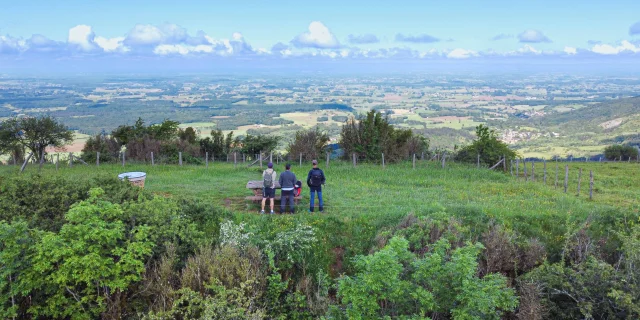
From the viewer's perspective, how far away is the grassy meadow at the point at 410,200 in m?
10.4

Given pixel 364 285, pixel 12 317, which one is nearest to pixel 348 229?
pixel 364 285

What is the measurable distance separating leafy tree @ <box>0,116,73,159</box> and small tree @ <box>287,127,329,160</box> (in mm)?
20637

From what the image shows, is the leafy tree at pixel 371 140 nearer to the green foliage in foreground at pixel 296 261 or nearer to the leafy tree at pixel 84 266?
the green foliage in foreground at pixel 296 261

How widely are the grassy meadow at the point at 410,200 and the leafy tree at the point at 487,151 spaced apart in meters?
5.93

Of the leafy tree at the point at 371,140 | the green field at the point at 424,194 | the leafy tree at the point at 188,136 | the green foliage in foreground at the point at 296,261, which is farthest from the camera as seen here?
the leafy tree at the point at 188,136

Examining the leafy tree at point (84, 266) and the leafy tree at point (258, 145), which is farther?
the leafy tree at point (258, 145)

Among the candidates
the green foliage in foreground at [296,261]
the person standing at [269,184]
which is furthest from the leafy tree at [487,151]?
the person standing at [269,184]

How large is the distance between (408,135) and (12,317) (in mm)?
32162

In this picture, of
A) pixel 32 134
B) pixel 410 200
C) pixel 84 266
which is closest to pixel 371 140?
pixel 410 200

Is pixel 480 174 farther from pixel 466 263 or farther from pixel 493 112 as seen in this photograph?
pixel 493 112

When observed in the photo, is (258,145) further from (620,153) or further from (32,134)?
(620,153)

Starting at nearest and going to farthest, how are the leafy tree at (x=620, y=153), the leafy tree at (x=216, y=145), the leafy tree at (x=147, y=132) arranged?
the leafy tree at (x=147, y=132)
the leafy tree at (x=216, y=145)
the leafy tree at (x=620, y=153)

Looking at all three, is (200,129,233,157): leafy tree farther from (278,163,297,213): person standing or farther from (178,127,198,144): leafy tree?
(278,163,297,213): person standing

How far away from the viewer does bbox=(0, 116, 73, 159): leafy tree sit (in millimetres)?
33281
